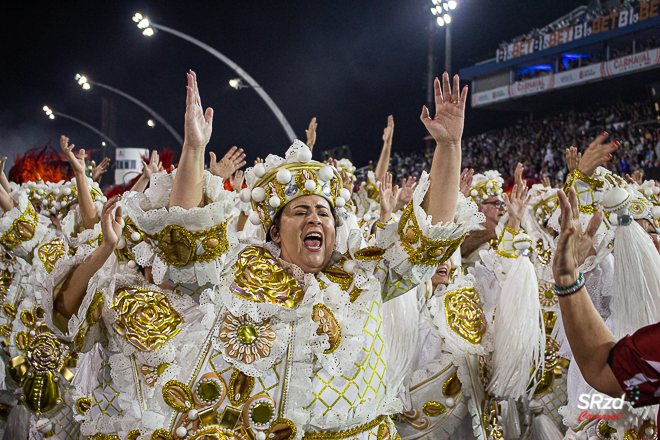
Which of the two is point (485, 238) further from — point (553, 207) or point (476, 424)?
point (476, 424)

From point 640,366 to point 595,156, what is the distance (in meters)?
2.37

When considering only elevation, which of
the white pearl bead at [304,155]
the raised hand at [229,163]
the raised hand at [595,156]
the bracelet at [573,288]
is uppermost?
the raised hand at [595,156]

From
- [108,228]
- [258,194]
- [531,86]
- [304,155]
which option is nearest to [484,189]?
[304,155]

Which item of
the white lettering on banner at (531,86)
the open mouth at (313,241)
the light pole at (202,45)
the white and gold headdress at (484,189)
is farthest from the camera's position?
the white lettering on banner at (531,86)

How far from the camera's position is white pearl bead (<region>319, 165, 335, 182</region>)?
2.44 m

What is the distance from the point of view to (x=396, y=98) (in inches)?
901

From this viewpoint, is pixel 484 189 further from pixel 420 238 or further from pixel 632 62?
pixel 632 62

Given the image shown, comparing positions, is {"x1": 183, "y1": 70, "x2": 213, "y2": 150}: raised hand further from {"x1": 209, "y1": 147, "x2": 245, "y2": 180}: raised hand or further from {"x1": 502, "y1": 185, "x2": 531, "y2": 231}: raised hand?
{"x1": 502, "y1": 185, "x2": 531, "y2": 231}: raised hand

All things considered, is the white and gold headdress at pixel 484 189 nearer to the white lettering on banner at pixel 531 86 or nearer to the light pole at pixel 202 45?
the light pole at pixel 202 45

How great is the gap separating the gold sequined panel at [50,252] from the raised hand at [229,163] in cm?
149

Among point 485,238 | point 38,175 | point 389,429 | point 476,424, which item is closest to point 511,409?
point 476,424

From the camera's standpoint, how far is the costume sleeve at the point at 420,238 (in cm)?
210

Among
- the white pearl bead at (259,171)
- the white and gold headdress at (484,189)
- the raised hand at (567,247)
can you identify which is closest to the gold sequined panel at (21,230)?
the white pearl bead at (259,171)

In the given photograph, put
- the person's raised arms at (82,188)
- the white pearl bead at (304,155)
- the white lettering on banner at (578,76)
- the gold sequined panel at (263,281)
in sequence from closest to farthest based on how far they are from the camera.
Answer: the gold sequined panel at (263,281) → the white pearl bead at (304,155) → the person's raised arms at (82,188) → the white lettering on banner at (578,76)
